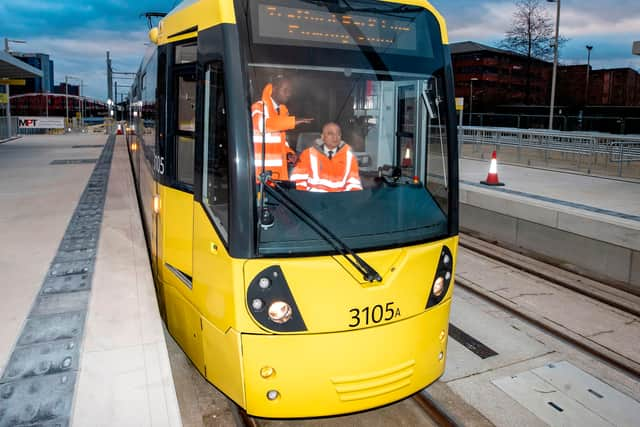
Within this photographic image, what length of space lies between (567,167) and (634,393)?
13293 millimetres

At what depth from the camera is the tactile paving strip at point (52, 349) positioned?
386 centimetres

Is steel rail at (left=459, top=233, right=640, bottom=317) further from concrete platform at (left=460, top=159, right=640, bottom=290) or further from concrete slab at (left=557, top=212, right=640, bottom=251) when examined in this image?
concrete slab at (left=557, top=212, right=640, bottom=251)

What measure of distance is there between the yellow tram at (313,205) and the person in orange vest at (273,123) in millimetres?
14

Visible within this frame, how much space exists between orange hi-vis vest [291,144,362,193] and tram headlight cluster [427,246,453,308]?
0.81m

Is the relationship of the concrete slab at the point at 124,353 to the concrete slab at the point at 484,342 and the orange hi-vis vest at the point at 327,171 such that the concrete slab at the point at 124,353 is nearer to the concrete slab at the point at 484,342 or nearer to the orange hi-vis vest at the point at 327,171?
the orange hi-vis vest at the point at 327,171

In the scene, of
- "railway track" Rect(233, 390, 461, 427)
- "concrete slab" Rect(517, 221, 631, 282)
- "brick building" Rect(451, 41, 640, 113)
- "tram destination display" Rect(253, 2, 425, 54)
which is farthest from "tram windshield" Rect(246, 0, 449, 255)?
"brick building" Rect(451, 41, 640, 113)

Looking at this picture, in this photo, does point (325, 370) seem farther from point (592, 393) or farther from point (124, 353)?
point (592, 393)

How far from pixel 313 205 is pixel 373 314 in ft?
2.68

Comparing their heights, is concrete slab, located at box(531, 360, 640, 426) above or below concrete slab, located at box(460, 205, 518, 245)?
below

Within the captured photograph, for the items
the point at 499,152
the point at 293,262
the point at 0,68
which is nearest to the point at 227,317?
the point at 293,262

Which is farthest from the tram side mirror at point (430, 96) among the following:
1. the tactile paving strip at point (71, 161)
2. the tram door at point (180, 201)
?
the tactile paving strip at point (71, 161)

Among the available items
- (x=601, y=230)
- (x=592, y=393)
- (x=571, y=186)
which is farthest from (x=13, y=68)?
(x=592, y=393)

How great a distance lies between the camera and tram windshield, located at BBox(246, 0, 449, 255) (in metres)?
3.62

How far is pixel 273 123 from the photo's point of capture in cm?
374
